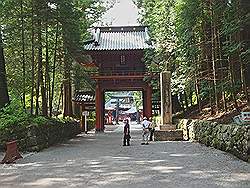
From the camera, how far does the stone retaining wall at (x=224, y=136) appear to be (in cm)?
1178

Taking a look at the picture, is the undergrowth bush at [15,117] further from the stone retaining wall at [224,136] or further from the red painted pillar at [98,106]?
the red painted pillar at [98,106]

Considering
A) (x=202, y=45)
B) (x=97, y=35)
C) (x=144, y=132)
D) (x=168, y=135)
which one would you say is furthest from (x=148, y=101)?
(x=144, y=132)

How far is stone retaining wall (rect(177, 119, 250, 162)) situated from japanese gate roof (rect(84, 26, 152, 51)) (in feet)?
44.8

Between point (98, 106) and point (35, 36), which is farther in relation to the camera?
point (98, 106)

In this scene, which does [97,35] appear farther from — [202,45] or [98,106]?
[202,45]

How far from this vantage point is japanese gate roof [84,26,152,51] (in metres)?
35.0

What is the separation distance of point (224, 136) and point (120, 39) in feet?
80.6

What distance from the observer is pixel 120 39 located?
38.0 m

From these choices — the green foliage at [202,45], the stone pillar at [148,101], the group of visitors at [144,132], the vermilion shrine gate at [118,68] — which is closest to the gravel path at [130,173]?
the green foliage at [202,45]

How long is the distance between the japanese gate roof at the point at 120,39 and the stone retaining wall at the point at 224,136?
13643 mm

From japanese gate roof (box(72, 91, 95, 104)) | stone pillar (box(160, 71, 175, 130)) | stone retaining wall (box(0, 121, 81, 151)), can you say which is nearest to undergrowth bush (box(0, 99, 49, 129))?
stone retaining wall (box(0, 121, 81, 151))

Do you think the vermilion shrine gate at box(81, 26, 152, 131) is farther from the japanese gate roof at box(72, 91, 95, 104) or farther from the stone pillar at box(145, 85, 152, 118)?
the japanese gate roof at box(72, 91, 95, 104)

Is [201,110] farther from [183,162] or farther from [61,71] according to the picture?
[183,162]

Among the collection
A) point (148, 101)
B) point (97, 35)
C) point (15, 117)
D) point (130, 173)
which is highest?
point (97, 35)
